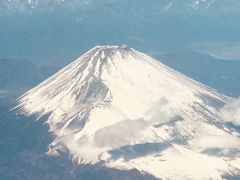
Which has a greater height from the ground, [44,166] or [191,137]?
[191,137]

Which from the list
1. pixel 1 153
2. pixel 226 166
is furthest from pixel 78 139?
pixel 226 166

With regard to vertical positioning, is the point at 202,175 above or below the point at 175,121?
below

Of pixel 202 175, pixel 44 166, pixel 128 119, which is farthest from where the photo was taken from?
pixel 128 119

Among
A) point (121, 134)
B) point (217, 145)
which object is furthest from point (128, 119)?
point (217, 145)

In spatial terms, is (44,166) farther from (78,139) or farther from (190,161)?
(190,161)

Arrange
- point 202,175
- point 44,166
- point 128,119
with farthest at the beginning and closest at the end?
point 128,119
point 44,166
point 202,175

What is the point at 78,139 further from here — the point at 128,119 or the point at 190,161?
the point at 190,161

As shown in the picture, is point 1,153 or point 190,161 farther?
point 1,153

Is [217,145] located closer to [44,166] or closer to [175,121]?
[175,121]
